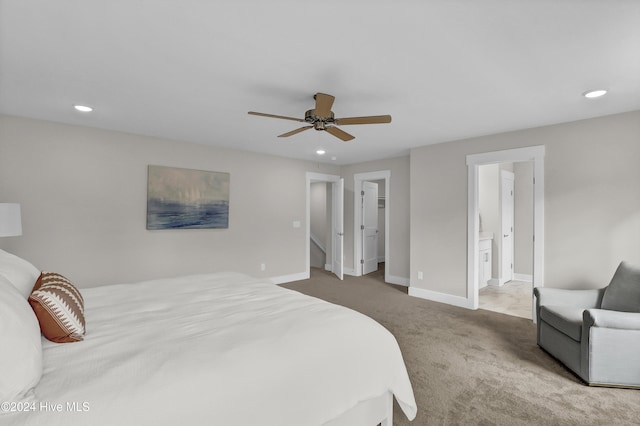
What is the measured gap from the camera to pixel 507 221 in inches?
224

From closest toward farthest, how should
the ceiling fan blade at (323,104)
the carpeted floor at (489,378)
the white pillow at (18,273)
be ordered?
the white pillow at (18,273)
the carpeted floor at (489,378)
the ceiling fan blade at (323,104)

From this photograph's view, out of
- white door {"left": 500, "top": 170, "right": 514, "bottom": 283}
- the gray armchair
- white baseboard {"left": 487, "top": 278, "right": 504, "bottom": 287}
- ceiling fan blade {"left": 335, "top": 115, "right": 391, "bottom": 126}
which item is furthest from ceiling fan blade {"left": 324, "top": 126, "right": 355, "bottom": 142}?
white baseboard {"left": 487, "top": 278, "right": 504, "bottom": 287}

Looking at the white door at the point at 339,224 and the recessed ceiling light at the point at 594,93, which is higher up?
the recessed ceiling light at the point at 594,93

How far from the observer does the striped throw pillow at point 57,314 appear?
1.34 m

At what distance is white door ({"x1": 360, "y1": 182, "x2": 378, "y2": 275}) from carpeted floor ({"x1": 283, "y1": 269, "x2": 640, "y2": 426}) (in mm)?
2584

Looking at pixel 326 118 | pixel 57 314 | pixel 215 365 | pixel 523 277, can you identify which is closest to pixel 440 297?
pixel 523 277

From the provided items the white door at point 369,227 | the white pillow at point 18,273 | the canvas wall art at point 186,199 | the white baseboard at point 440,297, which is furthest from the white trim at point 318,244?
the white pillow at point 18,273

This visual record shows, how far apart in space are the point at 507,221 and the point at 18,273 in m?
6.60

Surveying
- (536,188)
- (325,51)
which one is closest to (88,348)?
(325,51)

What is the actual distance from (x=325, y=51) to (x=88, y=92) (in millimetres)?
2237

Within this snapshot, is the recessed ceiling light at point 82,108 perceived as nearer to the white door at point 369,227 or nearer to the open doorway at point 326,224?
the open doorway at point 326,224

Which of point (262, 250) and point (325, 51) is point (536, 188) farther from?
point (262, 250)

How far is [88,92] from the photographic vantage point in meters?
2.70

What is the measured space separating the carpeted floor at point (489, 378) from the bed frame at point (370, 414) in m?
0.27
